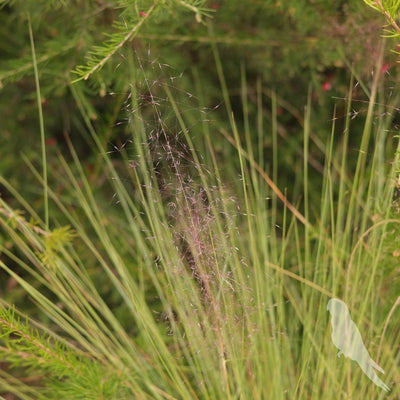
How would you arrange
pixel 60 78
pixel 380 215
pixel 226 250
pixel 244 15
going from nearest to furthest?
pixel 226 250 < pixel 380 215 < pixel 60 78 < pixel 244 15

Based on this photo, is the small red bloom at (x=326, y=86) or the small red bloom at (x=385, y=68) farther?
the small red bloom at (x=326, y=86)

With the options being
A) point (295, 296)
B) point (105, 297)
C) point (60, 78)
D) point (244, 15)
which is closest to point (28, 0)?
point (60, 78)

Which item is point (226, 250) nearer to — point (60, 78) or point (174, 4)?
point (174, 4)

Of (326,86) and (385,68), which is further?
(326,86)

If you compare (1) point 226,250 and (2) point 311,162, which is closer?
(1) point 226,250

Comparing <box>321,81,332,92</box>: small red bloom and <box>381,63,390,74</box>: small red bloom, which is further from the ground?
<box>381,63,390,74</box>: small red bloom

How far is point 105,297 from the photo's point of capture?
138 centimetres

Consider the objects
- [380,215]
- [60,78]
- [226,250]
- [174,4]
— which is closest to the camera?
[226,250]

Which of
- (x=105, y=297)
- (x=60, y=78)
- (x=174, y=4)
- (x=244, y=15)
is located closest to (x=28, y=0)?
(x=60, y=78)

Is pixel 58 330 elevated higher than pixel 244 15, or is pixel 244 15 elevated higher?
pixel 244 15

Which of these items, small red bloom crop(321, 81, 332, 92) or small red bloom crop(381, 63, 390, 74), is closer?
small red bloom crop(381, 63, 390, 74)

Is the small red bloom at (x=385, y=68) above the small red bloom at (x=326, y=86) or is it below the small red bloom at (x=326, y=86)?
above

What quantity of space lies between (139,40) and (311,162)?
47 centimetres

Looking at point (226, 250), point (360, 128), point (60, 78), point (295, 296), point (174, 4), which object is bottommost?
point (295, 296)
